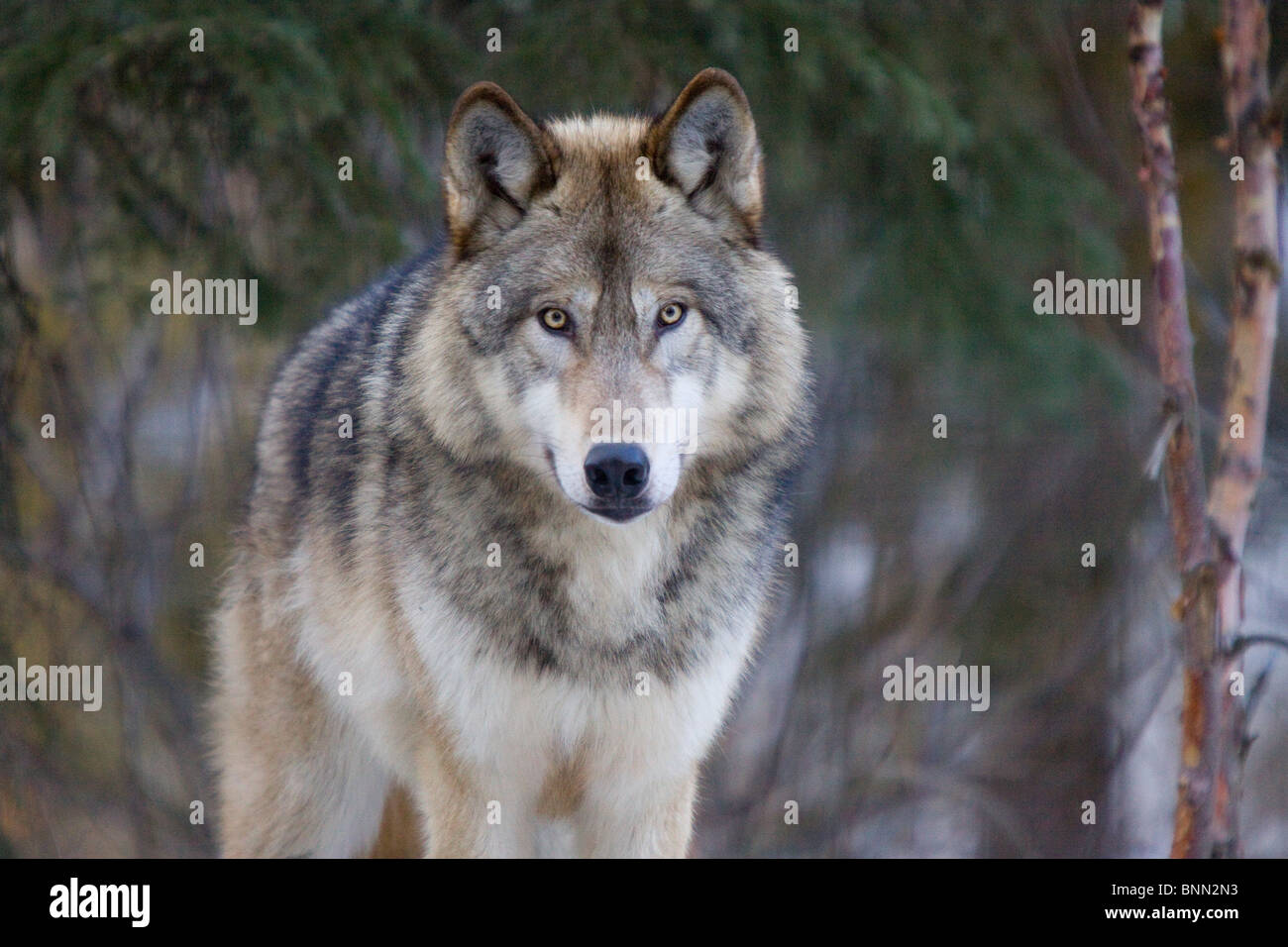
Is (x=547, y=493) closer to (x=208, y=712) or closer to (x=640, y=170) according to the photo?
(x=640, y=170)

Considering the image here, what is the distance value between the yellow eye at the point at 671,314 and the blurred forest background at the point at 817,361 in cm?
194

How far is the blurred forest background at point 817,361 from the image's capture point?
17.4 feet

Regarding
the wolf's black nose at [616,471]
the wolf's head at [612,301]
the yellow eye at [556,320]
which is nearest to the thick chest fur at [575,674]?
the wolf's head at [612,301]

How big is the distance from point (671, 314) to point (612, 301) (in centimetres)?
15

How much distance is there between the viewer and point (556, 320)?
132 inches

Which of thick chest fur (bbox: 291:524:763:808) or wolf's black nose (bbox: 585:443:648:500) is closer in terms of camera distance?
wolf's black nose (bbox: 585:443:648:500)

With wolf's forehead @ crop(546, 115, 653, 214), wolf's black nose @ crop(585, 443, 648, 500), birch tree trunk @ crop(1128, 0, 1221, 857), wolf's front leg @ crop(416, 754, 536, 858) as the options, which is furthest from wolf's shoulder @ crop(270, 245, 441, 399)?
birch tree trunk @ crop(1128, 0, 1221, 857)

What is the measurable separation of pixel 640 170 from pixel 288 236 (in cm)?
266

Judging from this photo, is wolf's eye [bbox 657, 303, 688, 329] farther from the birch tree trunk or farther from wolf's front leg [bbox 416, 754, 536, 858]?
wolf's front leg [bbox 416, 754, 536, 858]

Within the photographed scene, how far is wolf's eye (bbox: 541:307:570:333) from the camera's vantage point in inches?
132

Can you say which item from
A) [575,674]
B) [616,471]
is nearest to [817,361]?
[575,674]

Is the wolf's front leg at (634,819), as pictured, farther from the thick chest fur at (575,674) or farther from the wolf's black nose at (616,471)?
the wolf's black nose at (616,471)

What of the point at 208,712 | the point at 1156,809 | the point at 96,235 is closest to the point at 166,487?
the point at 96,235

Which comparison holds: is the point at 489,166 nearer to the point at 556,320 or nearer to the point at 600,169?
the point at 600,169
